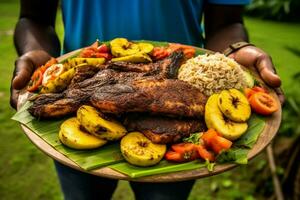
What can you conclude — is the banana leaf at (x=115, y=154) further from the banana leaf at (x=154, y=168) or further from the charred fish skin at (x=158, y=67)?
the charred fish skin at (x=158, y=67)

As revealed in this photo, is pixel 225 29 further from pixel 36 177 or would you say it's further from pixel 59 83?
pixel 36 177

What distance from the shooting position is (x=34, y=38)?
3.54 meters

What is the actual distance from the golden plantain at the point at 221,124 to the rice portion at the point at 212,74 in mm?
338

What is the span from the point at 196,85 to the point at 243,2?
0.98 m

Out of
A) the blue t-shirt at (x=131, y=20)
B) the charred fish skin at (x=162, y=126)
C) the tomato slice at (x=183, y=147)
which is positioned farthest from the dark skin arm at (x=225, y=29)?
the tomato slice at (x=183, y=147)

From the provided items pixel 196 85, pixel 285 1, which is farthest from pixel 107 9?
pixel 285 1

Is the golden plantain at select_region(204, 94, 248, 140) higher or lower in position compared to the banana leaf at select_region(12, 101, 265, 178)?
higher

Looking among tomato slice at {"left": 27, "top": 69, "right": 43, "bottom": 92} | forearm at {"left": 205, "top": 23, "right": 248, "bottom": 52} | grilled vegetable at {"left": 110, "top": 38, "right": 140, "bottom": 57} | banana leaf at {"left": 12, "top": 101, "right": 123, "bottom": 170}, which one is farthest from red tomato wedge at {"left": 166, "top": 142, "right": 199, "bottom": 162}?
forearm at {"left": 205, "top": 23, "right": 248, "bottom": 52}

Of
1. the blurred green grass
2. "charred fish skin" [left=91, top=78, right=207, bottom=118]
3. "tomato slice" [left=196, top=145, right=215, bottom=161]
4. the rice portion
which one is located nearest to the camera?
"tomato slice" [left=196, top=145, right=215, bottom=161]

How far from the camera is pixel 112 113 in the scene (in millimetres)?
2566

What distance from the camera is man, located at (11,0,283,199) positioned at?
3.09m

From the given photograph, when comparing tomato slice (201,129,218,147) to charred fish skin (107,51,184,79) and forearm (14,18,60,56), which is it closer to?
charred fish skin (107,51,184,79)

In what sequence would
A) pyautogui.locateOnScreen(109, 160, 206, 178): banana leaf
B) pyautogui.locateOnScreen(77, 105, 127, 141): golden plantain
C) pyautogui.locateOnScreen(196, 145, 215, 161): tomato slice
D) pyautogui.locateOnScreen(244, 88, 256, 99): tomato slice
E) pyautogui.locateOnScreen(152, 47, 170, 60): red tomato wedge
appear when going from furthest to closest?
pyautogui.locateOnScreen(152, 47, 170, 60): red tomato wedge → pyautogui.locateOnScreen(244, 88, 256, 99): tomato slice → pyautogui.locateOnScreen(77, 105, 127, 141): golden plantain → pyautogui.locateOnScreen(196, 145, 215, 161): tomato slice → pyautogui.locateOnScreen(109, 160, 206, 178): banana leaf

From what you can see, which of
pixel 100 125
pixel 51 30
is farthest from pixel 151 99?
pixel 51 30
